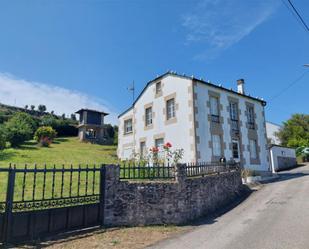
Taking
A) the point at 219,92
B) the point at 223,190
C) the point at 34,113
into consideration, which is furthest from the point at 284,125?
the point at 34,113

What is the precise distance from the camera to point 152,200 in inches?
337

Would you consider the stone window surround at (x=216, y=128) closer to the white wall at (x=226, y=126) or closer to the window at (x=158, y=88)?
the white wall at (x=226, y=126)

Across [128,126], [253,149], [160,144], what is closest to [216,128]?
[160,144]

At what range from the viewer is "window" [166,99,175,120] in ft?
57.9

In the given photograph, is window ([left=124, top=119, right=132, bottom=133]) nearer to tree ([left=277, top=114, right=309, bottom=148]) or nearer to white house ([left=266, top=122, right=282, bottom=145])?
tree ([left=277, top=114, right=309, bottom=148])

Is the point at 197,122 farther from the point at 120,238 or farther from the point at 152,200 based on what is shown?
the point at 120,238

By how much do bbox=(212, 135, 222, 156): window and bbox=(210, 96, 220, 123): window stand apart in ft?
3.98

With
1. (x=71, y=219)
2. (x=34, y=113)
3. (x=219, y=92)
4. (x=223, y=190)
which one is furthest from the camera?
(x=34, y=113)

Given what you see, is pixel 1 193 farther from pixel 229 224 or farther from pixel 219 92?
pixel 219 92

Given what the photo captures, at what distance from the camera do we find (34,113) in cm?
6134

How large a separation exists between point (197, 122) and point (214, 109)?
2540 millimetres

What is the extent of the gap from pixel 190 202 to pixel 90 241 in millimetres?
3981

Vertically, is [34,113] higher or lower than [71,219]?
higher

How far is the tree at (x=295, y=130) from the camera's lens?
4128 cm
